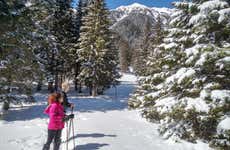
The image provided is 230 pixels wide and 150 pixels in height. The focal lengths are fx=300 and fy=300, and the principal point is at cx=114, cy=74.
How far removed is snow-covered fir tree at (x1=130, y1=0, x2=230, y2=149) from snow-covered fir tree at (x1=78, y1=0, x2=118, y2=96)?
21529 millimetres

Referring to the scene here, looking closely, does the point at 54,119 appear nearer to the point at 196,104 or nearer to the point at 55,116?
the point at 55,116

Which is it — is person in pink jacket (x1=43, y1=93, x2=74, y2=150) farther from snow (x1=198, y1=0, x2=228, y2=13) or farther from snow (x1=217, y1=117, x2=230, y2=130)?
snow (x1=198, y1=0, x2=228, y2=13)

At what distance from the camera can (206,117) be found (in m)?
10.4

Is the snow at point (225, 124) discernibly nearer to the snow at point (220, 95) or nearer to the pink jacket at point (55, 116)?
the snow at point (220, 95)

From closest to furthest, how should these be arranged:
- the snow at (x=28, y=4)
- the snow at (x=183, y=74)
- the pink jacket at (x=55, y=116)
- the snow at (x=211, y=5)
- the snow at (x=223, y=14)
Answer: the pink jacket at (x=55, y=116) < the snow at (x=223, y=14) < the snow at (x=211, y=5) < the snow at (x=183, y=74) < the snow at (x=28, y=4)

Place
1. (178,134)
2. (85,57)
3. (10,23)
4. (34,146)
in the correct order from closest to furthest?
1. (34,146)
2. (178,134)
3. (10,23)
4. (85,57)

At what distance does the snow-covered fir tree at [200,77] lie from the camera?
10.3 metres

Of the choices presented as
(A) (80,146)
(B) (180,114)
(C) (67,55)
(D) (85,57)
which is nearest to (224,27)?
(B) (180,114)

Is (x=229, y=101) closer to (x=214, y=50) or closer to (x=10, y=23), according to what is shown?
(x=214, y=50)

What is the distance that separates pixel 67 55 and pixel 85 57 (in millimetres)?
4385

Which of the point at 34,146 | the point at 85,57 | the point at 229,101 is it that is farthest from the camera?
the point at 85,57

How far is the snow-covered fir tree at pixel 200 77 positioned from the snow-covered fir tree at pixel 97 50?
2153 cm

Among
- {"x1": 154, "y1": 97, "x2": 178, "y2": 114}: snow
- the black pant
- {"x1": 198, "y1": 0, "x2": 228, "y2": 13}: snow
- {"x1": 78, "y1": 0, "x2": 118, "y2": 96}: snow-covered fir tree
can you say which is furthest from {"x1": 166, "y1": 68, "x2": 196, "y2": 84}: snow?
{"x1": 78, "y1": 0, "x2": 118, "y2": 96}: snow-covered fir tree

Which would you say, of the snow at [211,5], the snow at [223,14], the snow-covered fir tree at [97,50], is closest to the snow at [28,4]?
the snow at [211,5]
